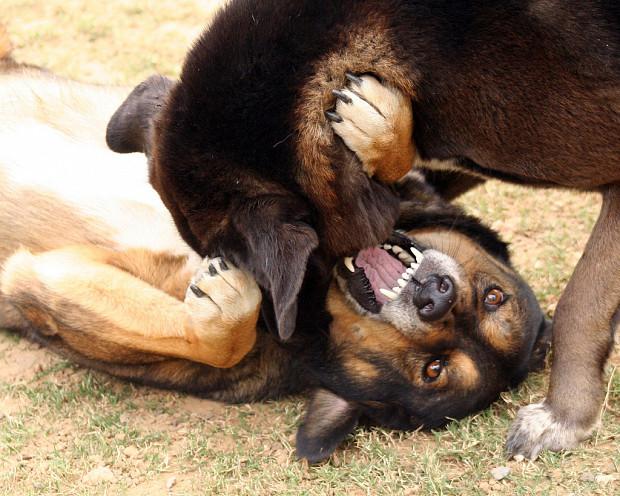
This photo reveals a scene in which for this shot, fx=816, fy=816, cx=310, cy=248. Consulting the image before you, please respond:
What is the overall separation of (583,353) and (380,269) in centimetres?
104

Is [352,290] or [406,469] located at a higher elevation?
[352,290]

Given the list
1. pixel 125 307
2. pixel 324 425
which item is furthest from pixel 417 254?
pixel 125 307

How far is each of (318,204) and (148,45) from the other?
15.3 feet

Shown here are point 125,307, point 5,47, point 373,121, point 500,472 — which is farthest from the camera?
point 5,47

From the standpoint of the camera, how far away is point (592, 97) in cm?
342

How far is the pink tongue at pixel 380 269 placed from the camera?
4.03 meters

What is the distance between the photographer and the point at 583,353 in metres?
3.75

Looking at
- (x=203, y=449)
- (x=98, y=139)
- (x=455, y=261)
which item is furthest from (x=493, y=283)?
(x=98, y=139)

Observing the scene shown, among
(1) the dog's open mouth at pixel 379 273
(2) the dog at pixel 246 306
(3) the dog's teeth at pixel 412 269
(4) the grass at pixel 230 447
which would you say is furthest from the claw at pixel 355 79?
(4) the grass at pixel 230 447

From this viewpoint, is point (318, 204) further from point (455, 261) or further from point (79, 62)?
point (79, 62)

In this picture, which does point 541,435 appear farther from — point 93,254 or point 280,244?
point 93,254

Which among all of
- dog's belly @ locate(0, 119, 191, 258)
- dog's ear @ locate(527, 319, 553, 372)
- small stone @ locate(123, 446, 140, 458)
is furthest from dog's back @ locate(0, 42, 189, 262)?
dog's ear @ locate(527, 319, 553, 372)

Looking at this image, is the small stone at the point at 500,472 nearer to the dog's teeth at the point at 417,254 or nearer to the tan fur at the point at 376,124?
the dog's teeth at the point at 417,254

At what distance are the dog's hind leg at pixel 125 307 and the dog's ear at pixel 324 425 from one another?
1.59 ft
